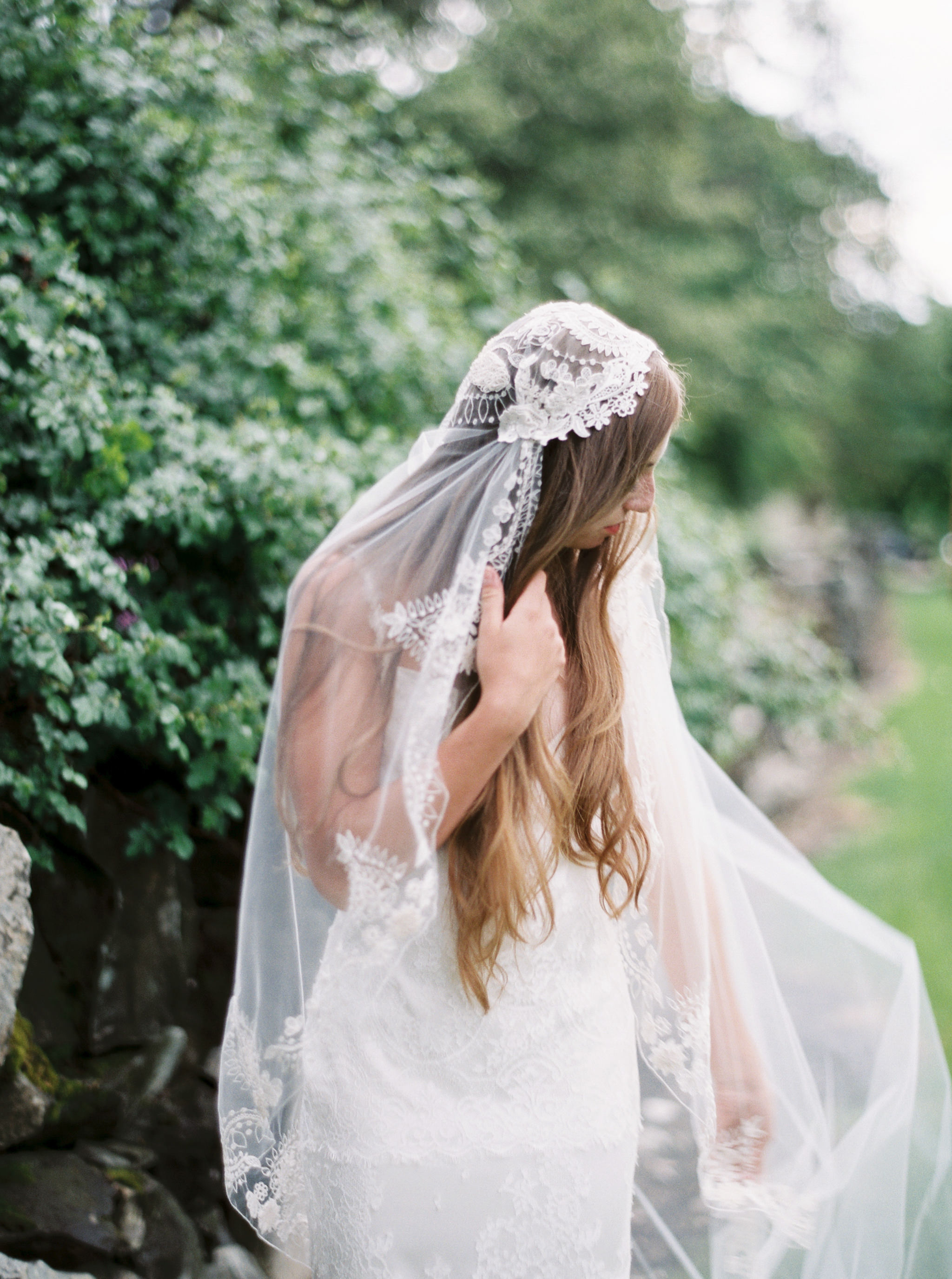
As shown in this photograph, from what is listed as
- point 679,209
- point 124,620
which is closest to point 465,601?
point 124,620

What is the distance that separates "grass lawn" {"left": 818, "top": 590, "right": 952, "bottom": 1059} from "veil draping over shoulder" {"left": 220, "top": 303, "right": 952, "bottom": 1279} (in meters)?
1.76

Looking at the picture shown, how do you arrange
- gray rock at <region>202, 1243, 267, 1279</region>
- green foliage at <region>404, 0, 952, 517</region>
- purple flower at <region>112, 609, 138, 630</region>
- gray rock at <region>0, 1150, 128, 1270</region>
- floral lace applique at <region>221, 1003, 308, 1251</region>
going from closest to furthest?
floral lace applique at <region>221, 1003, 308, 1251</region> → gray rock at <region>0, 1150, 128, 1270</region> → gray rock at <region>202, 1243, 267, 1279</region> → purple flower at <region>112, 609, 138, 630</region> → green foliage at <region>404, 0, 952, 517</region>

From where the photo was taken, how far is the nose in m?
1.75

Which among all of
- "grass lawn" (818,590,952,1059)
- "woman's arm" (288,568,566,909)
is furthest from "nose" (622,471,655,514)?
"grass lawn" (818,590,952,1059)

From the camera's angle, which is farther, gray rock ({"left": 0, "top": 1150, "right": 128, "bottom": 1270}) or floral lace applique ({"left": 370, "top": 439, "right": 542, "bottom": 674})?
gray rock ({"left": 0, "top": 1150, "right": 128, "bottom": 1270})

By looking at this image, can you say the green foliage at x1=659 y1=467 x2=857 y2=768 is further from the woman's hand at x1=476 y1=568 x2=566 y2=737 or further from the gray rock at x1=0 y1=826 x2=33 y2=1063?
the gray rock at x1=0 y1=826 x2=33 y2=1063

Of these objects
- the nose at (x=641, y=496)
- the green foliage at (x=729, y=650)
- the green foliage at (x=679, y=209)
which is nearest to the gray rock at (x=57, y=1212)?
the nose at (x=641, y=496)

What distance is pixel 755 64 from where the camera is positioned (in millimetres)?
11430

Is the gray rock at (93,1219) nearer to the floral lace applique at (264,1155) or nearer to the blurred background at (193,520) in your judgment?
the blurred background at (193,520)

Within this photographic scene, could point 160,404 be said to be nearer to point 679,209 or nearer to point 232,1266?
point 232,1266

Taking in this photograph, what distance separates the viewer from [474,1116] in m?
1.61

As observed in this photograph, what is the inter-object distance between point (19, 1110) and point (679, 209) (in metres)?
9.32

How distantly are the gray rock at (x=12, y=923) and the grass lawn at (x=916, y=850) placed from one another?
330 cm

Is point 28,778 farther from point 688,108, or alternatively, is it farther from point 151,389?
point 688,108
